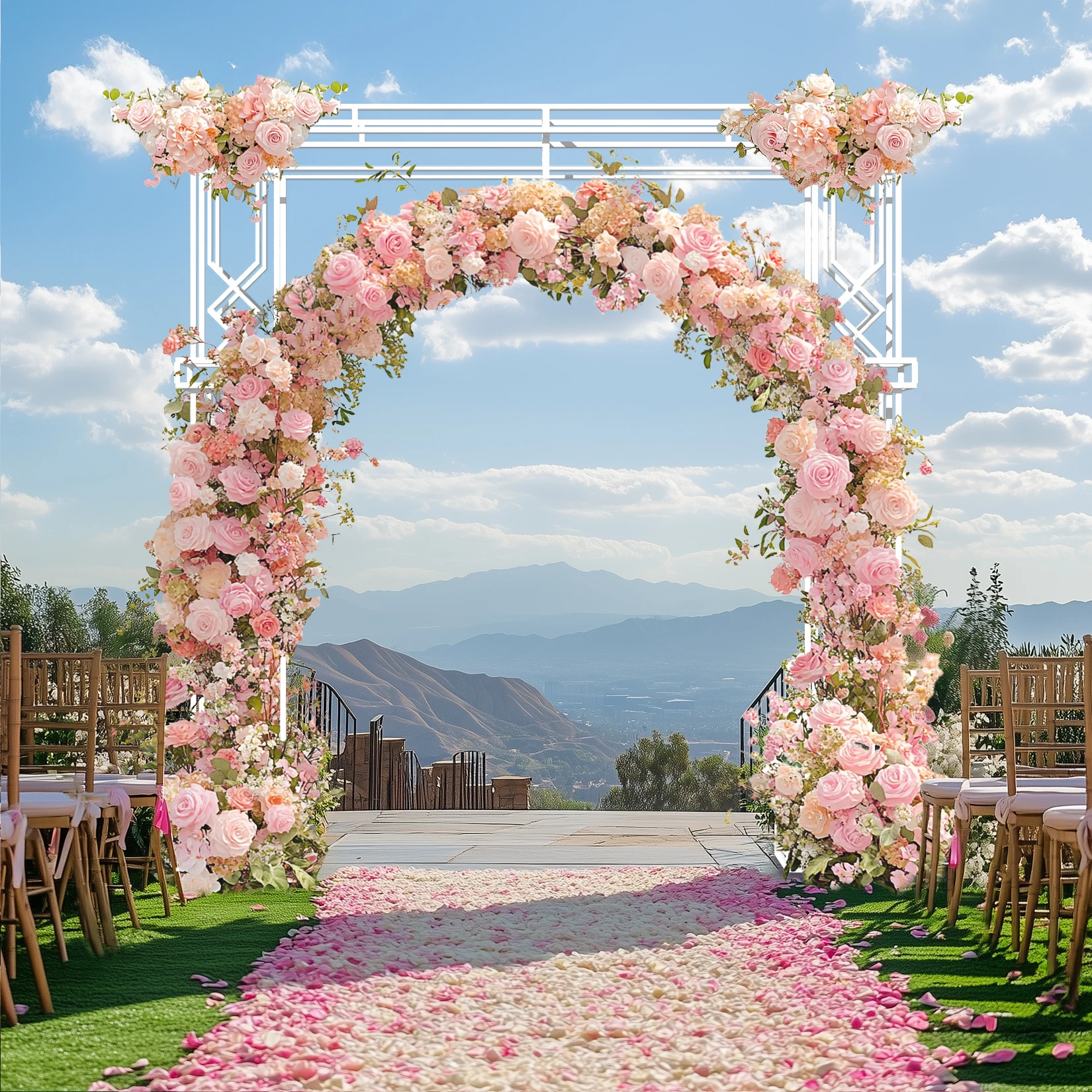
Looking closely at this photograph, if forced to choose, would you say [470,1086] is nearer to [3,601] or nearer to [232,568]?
[232,568]

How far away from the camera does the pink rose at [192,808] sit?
524 centimetres

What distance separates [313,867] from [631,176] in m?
3.90

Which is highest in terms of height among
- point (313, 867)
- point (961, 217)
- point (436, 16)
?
point (436, 16)

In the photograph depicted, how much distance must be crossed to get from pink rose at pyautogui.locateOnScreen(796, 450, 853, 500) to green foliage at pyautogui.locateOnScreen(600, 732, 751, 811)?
32.2 feet

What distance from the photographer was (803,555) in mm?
5586

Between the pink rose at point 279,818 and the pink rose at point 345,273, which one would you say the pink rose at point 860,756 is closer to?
the pink rose at point 279,818

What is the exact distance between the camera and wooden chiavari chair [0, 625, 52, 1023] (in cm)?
321

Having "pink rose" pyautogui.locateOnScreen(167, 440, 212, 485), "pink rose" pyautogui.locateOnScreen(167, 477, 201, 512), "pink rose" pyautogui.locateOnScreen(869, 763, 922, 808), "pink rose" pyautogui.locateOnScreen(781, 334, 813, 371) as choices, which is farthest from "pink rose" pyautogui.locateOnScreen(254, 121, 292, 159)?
"pink rose" pyautogui.locateOnScreen(869, 763, 922, 808)

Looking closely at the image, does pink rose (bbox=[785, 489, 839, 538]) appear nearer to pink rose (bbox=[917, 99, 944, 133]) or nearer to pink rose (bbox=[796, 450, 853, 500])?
pink rose (bbox=[796, 450, 853, 500])

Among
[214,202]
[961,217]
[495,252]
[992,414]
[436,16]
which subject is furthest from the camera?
[992,414]

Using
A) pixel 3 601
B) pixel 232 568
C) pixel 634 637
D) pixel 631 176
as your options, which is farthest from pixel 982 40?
pixel 634 637

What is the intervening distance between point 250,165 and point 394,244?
90 cm

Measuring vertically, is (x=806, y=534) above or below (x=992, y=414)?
below

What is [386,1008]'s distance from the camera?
3.49m
